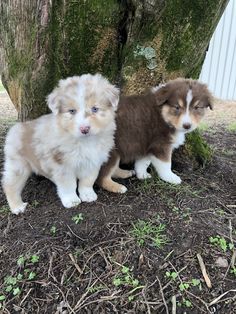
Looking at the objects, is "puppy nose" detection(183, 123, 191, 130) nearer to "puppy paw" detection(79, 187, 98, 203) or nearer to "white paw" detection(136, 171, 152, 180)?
"white paw" detection(136, 171, 152, 180)

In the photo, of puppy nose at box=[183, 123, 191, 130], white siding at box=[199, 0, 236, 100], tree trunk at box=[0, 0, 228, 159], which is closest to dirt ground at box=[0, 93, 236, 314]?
puppy nose at box=[183, 123, 191, 130]

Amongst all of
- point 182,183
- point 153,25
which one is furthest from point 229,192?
point 153,25

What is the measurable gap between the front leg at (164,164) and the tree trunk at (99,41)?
2.59 feet

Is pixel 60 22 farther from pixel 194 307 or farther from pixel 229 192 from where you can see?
pixel 194 307

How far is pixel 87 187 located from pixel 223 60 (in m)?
10.2

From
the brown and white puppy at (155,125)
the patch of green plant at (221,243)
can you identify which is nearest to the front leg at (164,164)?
the brown and white puppy at (155,125)

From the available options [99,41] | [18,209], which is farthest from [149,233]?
[99,41]

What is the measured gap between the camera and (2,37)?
4.64 metres

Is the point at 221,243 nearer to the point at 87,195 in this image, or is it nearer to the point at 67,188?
the point at 87,195

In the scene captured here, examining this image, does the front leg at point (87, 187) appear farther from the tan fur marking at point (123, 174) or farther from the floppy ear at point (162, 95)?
the floppy ear at point (162, 95)

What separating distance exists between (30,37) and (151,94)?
1.45 m

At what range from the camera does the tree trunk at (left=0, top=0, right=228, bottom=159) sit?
13.7 ft

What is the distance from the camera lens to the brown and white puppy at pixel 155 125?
4.25 metres

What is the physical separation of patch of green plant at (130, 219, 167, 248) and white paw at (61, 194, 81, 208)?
655 mm
